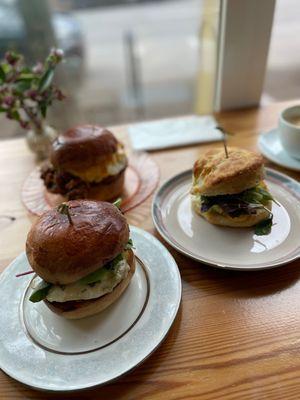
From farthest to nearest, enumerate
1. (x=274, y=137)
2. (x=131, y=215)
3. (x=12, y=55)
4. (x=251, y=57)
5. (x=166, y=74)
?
(x=166, y=74), (x=251, y=57), (x=274, y=137), (x=12, y=55), (x=131, y=215)

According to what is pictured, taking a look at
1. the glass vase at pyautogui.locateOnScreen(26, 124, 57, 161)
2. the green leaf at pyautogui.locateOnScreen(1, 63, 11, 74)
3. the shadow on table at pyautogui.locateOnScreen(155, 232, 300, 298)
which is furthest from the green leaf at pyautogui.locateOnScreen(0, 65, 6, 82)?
the shadow on table at pyautogui.locateOnScreen(155, 232, 300, 298)

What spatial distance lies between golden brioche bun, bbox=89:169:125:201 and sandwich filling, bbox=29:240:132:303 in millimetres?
412

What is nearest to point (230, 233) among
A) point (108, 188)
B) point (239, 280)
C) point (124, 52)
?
point (239, 280)

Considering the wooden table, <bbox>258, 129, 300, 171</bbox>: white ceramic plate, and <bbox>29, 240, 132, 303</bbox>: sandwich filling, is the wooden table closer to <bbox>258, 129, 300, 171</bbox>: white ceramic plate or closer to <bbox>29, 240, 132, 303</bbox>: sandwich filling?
<bbox>29, 240, 132, 303</bbox>: sandwich filling

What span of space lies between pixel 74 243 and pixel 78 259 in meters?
0.03

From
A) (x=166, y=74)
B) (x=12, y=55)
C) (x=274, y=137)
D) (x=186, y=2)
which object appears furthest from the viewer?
(x=186, y=2)

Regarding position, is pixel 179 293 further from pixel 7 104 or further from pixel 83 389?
pixel 7 104

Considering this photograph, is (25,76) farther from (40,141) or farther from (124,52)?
(124,52)

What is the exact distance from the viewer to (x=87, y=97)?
124 inches

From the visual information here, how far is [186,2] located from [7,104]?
3.49 meters

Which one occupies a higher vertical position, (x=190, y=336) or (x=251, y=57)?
(x=251, y=57)

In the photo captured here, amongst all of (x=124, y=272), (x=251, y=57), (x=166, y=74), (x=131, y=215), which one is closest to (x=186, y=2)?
(x=166, y=74)

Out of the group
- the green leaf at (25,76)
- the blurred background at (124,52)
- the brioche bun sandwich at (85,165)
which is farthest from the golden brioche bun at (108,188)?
the blurred background at (124,52)

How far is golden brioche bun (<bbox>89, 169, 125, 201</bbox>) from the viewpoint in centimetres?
113
